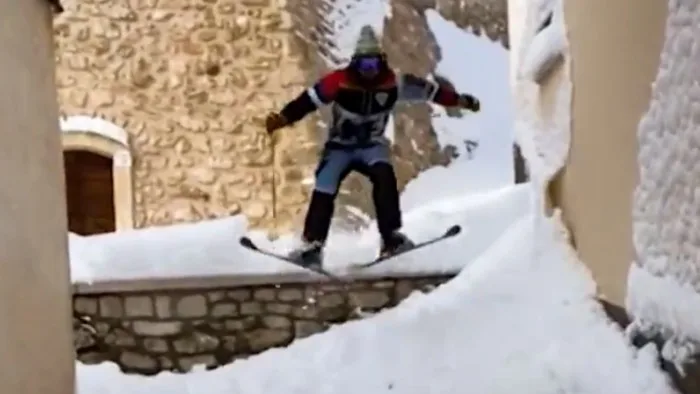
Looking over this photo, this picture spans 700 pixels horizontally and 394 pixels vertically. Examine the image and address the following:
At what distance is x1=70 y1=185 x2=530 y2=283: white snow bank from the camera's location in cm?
428

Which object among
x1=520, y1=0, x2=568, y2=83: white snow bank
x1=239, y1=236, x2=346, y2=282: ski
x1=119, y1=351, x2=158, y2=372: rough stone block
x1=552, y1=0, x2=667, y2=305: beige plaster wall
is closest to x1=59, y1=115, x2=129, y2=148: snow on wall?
x1=239, y1=236, x2=346, y2=282: ski

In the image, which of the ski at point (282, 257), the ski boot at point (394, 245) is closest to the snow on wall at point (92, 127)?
the ski at point (282, 257)

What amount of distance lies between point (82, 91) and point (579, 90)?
410 centimetres

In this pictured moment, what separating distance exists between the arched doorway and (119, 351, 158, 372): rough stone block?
2.38 metres

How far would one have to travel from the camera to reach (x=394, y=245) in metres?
4.34

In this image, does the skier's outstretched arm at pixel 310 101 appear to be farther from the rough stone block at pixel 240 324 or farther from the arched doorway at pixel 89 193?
the arched doorway at pixel 89 193

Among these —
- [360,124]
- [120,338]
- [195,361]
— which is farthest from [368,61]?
[120,338]

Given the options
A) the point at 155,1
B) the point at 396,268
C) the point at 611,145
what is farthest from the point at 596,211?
the point at 155,1

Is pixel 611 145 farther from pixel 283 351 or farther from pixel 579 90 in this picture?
pixel 283 351

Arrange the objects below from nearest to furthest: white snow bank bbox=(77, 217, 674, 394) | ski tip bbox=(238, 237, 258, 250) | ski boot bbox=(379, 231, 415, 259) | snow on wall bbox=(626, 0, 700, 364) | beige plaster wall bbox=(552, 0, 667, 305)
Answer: snow on wall bbox=(626, 0, 700, 364) < beige plaster wall bbox=(552, 0, 667, 305) < white snow bank bbox=(77, 217, 674, 394) < ski boot bbox=(379, 231, 415, 259) < ski tip bbox=(238, 237, 258, 250)

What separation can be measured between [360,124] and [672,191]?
2370mm

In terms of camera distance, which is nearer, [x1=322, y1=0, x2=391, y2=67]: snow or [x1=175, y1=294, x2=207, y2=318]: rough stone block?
[x1=175, y1=294, x2=207, y2=318]: rough stone block

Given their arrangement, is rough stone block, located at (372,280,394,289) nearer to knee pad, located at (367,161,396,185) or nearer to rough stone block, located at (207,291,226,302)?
knee pad, located at (367,161,396,185)

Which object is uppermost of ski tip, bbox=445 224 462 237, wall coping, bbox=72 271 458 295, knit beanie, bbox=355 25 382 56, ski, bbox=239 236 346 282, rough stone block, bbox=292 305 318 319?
knit beanie, bbox=355 25 382 56
